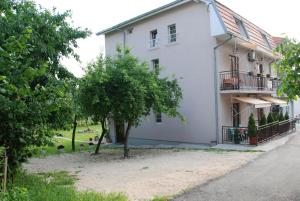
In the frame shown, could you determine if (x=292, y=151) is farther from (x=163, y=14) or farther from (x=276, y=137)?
(x=163, y=14)

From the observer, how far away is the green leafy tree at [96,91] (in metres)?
15.0

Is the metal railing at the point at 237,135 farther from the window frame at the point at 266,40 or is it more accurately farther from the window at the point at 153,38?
the window frame at the point at 266,40

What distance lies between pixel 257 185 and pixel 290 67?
4.06 m

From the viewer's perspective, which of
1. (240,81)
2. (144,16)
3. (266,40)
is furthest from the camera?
(266,40)

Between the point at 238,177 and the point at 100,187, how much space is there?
441 cm

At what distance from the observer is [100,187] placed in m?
9.20

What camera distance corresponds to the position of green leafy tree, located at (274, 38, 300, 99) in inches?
247

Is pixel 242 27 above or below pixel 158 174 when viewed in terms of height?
above

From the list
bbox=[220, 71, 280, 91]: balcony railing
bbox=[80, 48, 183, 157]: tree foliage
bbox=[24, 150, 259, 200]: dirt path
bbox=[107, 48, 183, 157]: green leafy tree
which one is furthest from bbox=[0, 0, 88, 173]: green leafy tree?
bbox=[220, 71, 280, 91]: balcony railing

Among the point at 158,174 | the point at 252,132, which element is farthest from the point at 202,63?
the point at 158,174

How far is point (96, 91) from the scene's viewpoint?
15242 mm

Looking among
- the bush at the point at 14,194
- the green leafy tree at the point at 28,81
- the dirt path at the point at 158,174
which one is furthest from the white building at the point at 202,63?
the bush at the point at 14,194

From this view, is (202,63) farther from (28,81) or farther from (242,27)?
(28,81)

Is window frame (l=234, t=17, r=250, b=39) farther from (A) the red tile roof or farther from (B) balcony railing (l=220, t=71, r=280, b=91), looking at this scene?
(B) balcony railing (l=220, t=71, r=280, b=91)
